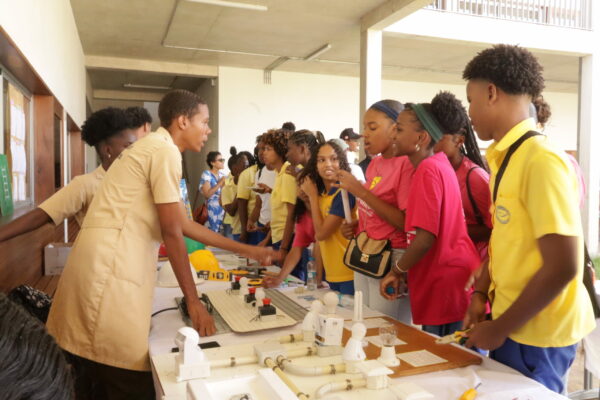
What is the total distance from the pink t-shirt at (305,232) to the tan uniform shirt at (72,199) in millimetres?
1073

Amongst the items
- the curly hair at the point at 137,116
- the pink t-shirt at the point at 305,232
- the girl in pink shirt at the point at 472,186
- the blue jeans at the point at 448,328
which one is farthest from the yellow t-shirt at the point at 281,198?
the blue jeans at the point at 448,328

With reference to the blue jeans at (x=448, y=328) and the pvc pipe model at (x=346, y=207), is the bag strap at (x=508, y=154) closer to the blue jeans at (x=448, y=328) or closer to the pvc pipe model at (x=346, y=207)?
the blue jeans at (x=448, y=328)

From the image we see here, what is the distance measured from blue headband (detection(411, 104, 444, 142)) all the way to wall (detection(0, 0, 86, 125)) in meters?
1.78

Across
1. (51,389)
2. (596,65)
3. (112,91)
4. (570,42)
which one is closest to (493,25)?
(570,42)

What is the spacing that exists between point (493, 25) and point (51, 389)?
7.62 metres

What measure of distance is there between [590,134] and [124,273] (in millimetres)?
8358

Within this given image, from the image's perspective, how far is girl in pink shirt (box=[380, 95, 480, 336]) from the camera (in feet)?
5.53

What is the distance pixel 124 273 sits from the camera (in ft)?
4.83

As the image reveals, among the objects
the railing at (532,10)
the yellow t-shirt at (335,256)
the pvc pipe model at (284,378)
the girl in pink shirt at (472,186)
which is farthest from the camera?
the railing at (532,10)

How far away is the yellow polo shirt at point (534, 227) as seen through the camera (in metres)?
1.10

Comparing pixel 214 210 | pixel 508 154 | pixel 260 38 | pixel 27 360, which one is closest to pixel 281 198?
pixel 508 154

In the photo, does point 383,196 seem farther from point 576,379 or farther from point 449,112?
point 576,379

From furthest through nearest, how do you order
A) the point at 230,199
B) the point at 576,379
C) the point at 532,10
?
the point at 532,10 < the point at 230,199 < the point at 576,379

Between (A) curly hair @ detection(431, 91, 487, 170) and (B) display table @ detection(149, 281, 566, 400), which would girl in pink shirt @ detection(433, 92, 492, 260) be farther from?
(B) display table @ detection(149, 281, 566, 400)
